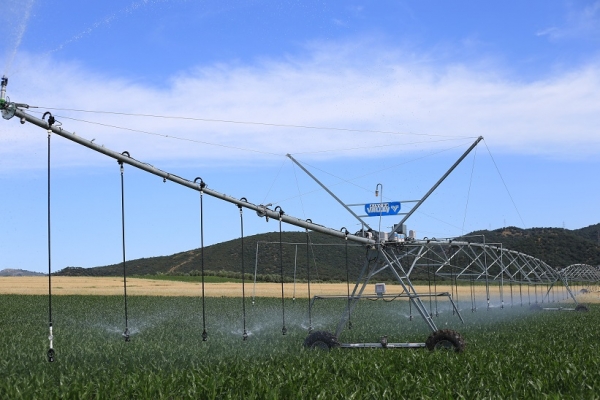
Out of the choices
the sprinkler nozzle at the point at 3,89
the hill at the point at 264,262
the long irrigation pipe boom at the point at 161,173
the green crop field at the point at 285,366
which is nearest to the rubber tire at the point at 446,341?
the green crop field at the point at 285,366

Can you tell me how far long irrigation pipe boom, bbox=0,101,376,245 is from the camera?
16.5 metres

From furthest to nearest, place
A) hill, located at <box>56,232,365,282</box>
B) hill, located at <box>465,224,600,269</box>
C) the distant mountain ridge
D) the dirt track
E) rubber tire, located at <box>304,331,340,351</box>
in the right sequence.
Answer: hill, located at <box>465,224,600,269</box>, the distant mountain ridge, hill, located at <box>56,232,365,282</box>, the dirt track, rubber tire, located at <box>304,331,340,351</box>

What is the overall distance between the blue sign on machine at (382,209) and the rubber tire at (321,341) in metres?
5.00

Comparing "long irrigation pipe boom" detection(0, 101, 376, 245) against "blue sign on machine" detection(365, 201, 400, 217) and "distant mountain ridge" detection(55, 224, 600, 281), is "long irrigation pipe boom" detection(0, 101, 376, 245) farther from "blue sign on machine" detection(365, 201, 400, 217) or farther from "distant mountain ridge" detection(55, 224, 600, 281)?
"distant mountain ridge" detection(55, 224, 600, 281)

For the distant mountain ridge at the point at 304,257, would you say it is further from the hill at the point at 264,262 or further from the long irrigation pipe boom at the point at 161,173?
the long irrigation pipe boom at the point at 161,173

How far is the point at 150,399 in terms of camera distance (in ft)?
42.5

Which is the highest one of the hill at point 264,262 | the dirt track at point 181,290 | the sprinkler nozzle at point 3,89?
the sprinkler nozzle at point 3,89

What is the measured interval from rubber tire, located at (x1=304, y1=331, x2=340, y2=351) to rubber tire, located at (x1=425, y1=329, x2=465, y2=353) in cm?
287

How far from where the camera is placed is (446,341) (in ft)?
69.3

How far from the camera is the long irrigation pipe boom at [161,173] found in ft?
54.1

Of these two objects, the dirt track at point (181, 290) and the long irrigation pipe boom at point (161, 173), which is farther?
the dirt track at point (181, 290)

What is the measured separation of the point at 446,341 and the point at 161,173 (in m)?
9.80

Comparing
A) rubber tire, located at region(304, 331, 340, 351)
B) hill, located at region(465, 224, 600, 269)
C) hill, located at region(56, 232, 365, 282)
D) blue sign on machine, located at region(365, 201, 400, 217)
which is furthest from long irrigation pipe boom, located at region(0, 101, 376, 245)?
Answer: hill, located at region(465, 224, 600, 269)

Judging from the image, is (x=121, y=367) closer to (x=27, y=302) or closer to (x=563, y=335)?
(x=563, y=335)
